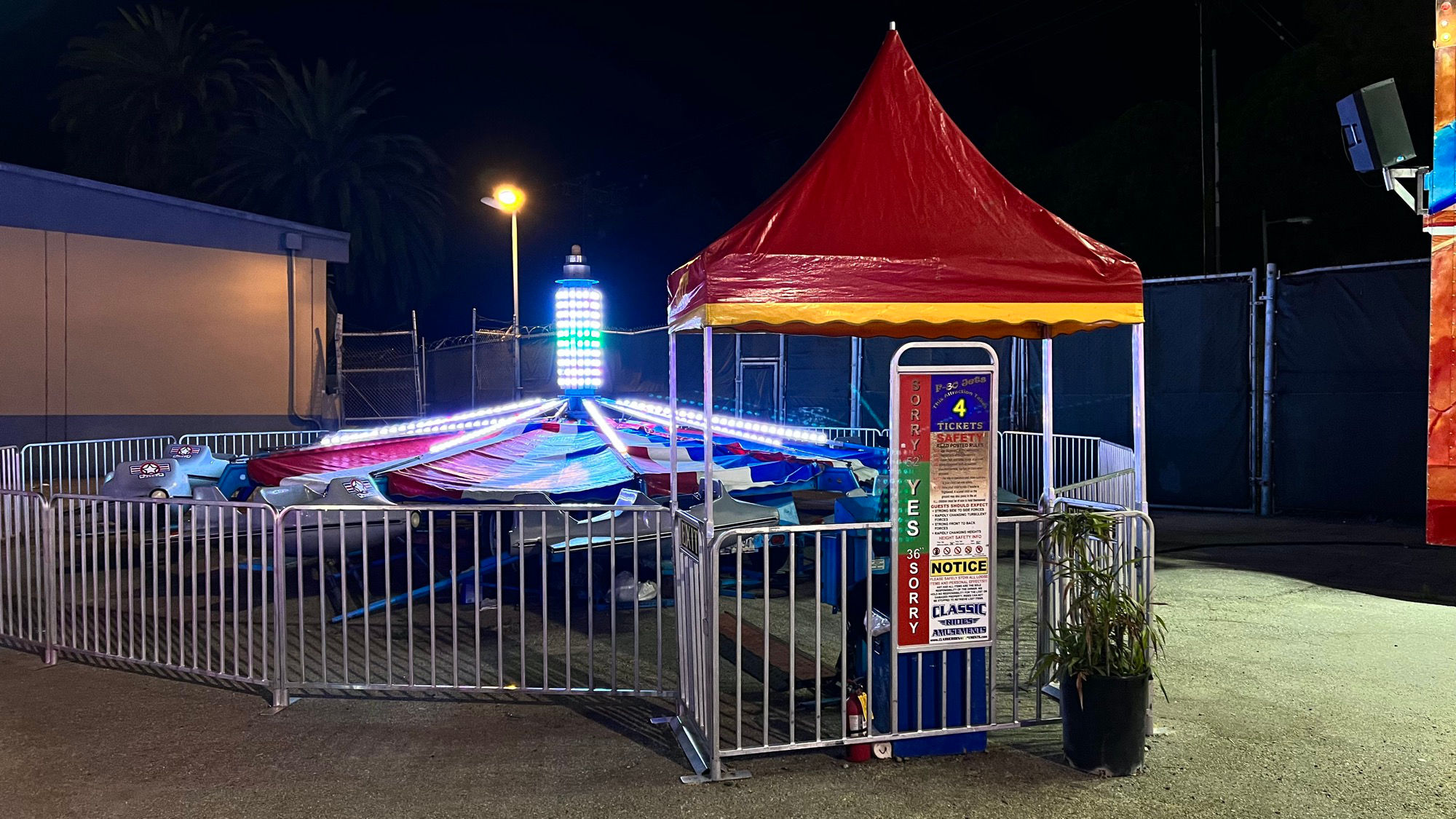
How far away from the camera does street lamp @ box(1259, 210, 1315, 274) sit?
1047 inches

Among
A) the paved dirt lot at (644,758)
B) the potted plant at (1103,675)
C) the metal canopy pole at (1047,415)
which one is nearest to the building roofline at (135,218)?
the paved dirt lot at (644,758)

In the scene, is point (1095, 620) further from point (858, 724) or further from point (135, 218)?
point (135, 218)

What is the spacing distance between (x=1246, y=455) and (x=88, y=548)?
14.7 m

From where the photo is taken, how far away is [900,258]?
5496 mm

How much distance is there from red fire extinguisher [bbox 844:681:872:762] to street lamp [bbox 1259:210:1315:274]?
2433 centimetres

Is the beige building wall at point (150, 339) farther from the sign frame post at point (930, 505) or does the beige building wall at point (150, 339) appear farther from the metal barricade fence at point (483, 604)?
the sign frame post at point (930, 505)

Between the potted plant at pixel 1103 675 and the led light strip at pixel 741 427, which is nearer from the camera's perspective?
the potted plant at pixel 1103 675

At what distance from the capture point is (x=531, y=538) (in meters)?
8.30

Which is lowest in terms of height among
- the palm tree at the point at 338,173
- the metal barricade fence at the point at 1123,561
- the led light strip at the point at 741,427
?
the metal barricade fence at the point at 1123,561

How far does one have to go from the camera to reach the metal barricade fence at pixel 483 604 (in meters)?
6.46

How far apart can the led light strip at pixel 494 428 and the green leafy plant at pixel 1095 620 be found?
7219 mm

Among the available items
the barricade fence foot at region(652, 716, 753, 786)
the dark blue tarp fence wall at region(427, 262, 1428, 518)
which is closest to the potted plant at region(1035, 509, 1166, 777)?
the barricade fence foot at region(652, 716, 753, 786)

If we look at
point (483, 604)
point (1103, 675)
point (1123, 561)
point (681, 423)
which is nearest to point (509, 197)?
point (681, 423)

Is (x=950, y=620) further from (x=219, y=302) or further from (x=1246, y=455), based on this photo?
(x=219, y=302)
